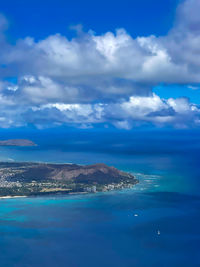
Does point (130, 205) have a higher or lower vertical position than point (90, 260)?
higher

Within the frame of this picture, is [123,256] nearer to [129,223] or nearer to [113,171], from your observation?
[129,223]

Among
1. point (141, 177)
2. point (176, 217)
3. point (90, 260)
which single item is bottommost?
point (90, 260)

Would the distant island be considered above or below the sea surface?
above

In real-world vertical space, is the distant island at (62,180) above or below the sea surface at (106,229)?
above

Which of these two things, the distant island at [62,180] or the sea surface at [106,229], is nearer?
the sea surface at [106,229]

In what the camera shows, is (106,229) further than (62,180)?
No

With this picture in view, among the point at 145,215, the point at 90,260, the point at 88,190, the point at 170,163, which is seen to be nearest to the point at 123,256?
the point at 90,260

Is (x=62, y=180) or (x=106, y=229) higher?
(x=62, y=180)

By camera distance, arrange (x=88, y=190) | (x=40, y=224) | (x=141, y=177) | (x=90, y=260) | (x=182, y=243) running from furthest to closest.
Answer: (x=141, y=177), (x=88, y=190), (x=40, y=224), (x=182, y=243), (x=90, y=260)
